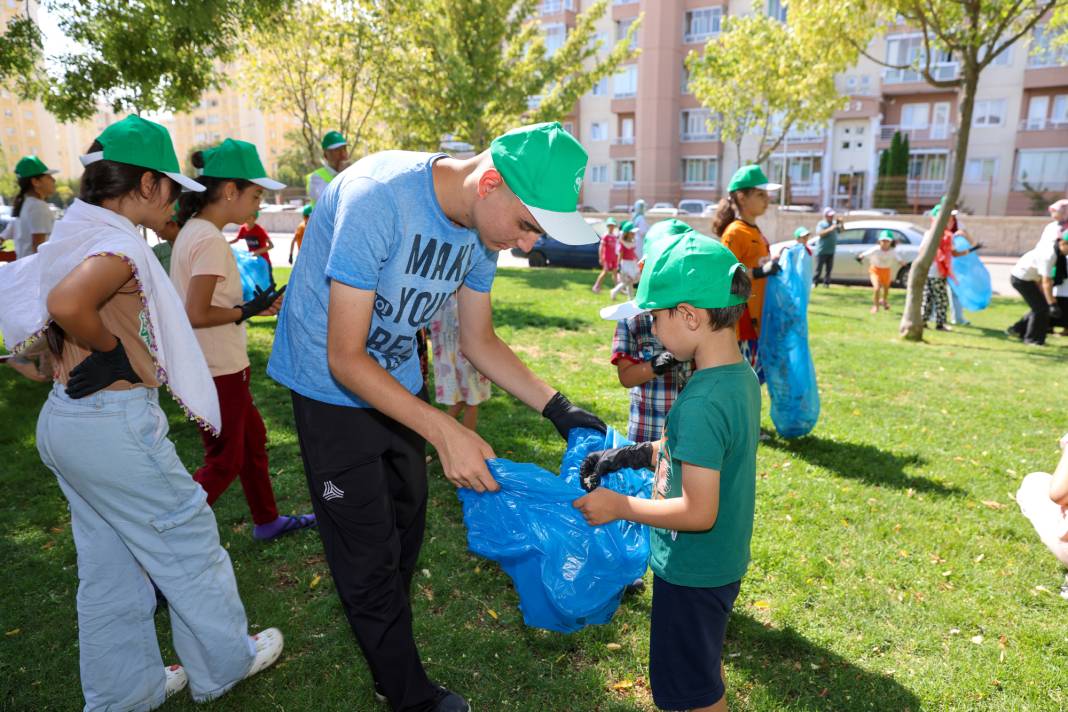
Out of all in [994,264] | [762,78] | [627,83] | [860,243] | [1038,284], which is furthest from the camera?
[627,83]

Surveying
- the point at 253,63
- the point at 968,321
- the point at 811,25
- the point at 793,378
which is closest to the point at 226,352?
the point at 793,378

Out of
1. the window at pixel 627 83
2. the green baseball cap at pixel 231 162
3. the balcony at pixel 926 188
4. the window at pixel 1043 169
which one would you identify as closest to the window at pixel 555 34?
the window at pixel 627 83

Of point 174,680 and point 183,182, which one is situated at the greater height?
point 183,182

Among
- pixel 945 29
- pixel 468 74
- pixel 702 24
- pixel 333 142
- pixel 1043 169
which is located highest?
pixel 702 24

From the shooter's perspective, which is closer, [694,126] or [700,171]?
[694,126]

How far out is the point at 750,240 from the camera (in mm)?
5047

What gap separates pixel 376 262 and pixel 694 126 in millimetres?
44060

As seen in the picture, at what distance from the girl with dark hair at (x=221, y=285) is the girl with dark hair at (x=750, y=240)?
10.6ft

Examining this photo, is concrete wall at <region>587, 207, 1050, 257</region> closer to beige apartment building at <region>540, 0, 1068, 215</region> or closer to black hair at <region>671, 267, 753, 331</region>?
beige apartment building at <region>540, 0, 1068, 215</region>

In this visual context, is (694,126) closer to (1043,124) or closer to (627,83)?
(627,83)

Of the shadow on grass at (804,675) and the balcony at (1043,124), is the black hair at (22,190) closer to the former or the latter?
the shadow on grass at (804,675)

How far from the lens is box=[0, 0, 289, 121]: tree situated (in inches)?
306

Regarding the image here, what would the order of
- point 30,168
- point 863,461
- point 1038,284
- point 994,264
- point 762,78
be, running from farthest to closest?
point 994,264, point 762,78, point 1038,284, point 30,168, point 863,461

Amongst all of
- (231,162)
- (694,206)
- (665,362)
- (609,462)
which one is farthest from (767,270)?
(694,206)
